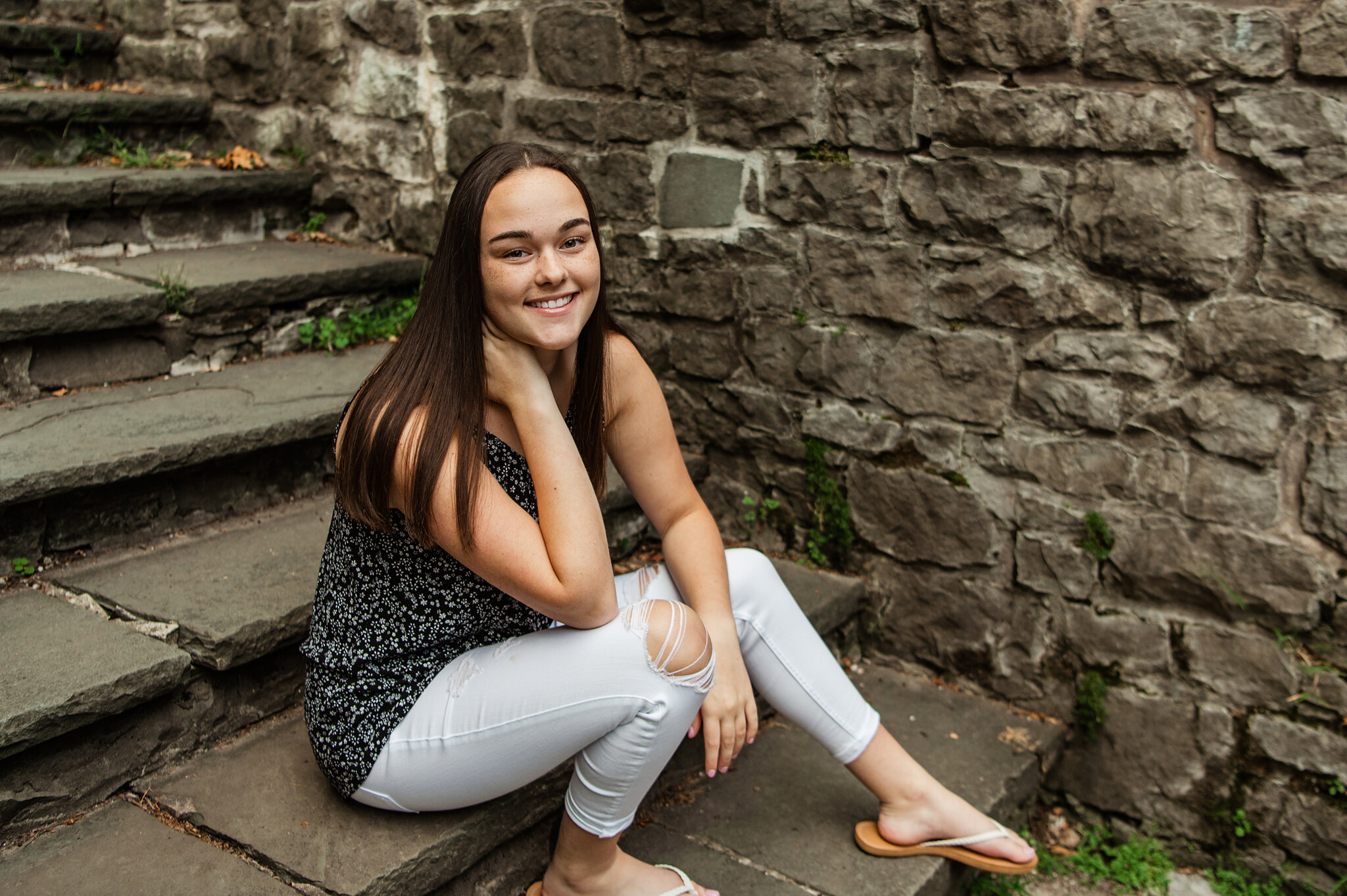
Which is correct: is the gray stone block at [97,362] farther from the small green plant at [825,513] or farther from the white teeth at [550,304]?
the small green plant at [825,513]

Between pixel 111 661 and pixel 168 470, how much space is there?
57 cm

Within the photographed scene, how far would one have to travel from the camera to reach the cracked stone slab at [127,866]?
1.56 metres

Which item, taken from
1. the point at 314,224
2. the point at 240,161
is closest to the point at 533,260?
the point at 314,224

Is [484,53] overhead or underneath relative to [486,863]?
overhead

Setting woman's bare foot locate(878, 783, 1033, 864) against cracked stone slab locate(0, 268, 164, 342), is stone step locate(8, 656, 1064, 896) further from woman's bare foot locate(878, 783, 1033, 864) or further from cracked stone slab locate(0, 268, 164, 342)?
cracked stone slab locate(0, 268, 164, 342)

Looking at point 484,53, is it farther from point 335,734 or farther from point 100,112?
point 335,734

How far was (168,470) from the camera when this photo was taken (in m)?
2.22

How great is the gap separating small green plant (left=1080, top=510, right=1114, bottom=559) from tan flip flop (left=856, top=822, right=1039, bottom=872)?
0.69 metres

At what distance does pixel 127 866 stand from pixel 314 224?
243cm

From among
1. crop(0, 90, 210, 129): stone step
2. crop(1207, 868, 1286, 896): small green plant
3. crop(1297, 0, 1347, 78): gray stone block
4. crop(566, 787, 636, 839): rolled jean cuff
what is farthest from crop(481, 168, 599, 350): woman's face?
crop(0, 90, 210, 129): stone step

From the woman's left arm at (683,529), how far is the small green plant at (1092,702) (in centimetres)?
101

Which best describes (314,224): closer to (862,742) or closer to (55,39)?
(55,39)

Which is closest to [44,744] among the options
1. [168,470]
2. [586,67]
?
[168,470]

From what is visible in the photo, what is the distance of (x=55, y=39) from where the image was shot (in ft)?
12.0
